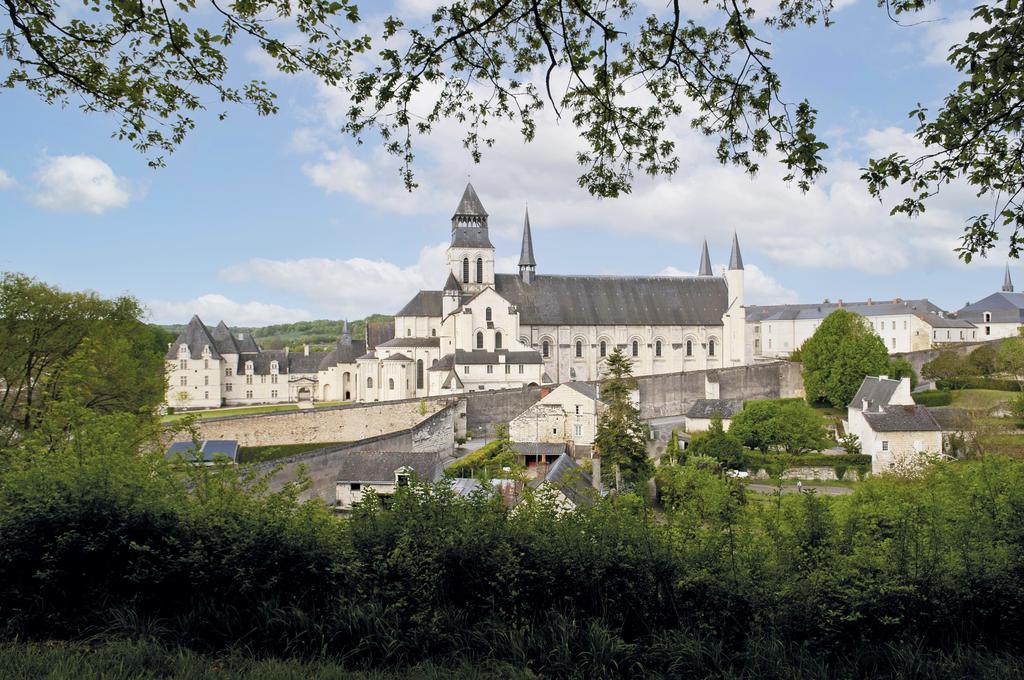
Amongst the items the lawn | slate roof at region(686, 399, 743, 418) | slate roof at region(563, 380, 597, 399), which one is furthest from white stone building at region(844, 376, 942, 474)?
slate roof at region(563, 380, 597, 399)


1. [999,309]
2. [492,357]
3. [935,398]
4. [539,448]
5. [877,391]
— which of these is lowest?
[539,448]

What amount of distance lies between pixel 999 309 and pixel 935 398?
94.4 ft

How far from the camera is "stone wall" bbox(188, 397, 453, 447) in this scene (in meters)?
26.7

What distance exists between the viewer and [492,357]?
39375 mm

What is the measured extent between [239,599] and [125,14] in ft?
14.3

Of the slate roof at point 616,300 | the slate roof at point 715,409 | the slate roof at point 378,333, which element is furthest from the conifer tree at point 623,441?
the slate roof at point 378,333

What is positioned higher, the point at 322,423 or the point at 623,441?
the point at 322,423

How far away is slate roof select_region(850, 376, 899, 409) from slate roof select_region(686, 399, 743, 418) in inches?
206

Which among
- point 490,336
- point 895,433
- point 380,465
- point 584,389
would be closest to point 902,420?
point 895,433

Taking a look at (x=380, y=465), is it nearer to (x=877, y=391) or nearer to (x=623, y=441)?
(x=623, y=441)

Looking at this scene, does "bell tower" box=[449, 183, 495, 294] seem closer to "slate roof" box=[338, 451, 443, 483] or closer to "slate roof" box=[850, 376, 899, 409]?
"slate roof" box=[850, 376, 899, 409]

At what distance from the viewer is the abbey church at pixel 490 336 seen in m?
42.1

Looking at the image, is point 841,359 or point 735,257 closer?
point 841,359

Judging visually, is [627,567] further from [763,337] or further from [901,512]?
[763,337]
